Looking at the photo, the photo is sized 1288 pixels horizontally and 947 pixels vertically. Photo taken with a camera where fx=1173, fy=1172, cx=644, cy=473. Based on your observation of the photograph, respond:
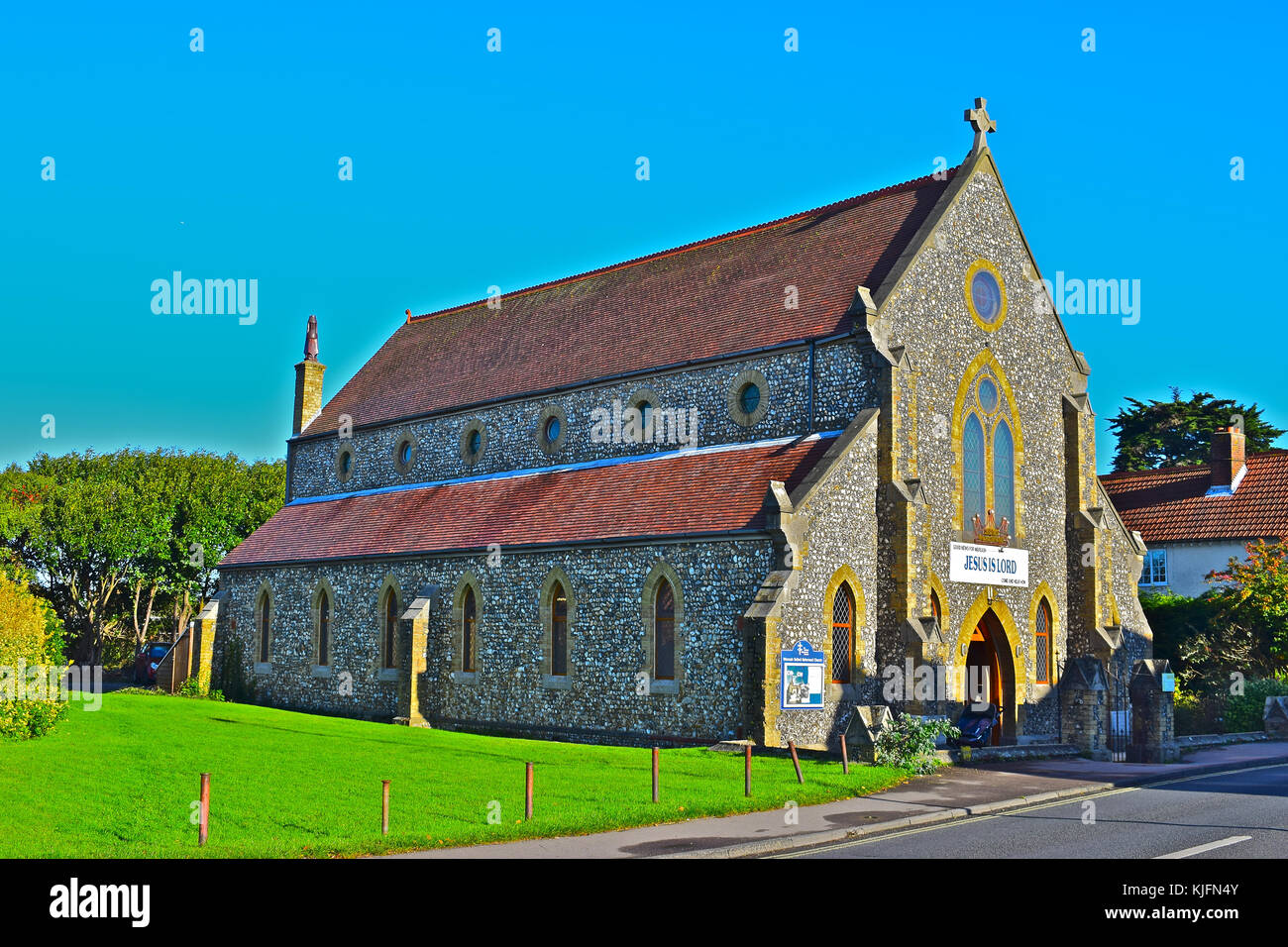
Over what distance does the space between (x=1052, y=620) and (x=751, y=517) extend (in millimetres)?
10969

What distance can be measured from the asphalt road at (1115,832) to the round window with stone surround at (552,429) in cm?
1873

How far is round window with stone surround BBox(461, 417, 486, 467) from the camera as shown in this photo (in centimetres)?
3700

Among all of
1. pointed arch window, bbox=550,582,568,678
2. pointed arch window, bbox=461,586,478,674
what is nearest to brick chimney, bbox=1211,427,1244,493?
pointed arch window, bbox=550,582,568,678

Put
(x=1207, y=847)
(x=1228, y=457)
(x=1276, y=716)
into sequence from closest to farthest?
(x=1207, y=847) → (x=1276, y=716) → (x=1228, y=457)

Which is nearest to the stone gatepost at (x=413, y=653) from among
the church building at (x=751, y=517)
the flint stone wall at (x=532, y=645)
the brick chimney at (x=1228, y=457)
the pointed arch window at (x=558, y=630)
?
the church building at (x=751, y=517)

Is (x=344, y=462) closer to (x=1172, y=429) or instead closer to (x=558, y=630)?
(x=558, y=630)

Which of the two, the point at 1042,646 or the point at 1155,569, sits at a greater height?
the point at 1155,569

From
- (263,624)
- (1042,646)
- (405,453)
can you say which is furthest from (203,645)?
(1042,646)

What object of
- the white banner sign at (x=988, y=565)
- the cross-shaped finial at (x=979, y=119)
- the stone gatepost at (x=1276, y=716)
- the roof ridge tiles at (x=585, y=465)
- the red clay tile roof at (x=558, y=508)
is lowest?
the stone gatepost at (x=1276, y=716)

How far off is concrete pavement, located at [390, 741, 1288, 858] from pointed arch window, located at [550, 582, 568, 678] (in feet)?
35.0

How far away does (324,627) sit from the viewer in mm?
37375

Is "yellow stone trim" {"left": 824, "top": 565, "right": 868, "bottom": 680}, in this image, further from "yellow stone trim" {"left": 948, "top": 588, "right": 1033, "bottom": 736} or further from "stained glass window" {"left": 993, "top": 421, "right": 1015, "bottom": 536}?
"stained glass window" {"left": 993, "top": 421, "right": 1015, "bottom": 536}

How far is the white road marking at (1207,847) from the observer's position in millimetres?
13211

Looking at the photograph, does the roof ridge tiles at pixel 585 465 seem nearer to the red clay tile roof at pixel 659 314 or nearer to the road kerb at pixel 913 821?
the red clay tile roof at pixel 659 314
